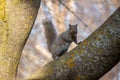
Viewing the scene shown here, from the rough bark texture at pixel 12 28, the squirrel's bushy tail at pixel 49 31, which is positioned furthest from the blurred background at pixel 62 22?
the rough bark texture at pixel 12 28

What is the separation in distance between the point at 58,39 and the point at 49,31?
113 millimetres

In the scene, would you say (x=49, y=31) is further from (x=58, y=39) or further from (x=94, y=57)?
(x=94, y=57)

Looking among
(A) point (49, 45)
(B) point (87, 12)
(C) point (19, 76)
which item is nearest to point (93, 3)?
(B) point (87, 12)

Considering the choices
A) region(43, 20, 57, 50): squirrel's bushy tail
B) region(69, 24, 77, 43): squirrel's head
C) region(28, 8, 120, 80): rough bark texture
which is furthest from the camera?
region(43, 20, 57, 50): squirrel's bushy tail

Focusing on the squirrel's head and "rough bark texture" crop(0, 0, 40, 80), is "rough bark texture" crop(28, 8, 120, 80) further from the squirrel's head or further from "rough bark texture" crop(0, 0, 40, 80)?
the squirrel's head

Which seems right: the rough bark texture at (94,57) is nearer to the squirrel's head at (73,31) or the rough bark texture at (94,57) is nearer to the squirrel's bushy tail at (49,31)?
the squirrel's head at (73,31)

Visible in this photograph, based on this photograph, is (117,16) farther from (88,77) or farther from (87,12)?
(87,12)

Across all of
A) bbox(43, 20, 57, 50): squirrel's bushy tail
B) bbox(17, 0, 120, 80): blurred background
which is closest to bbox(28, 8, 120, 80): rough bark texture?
bbox(17, 0, 120, 80): blurred background

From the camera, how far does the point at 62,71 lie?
2.42 ft

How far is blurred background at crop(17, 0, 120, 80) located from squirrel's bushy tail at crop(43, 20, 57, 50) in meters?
0.05

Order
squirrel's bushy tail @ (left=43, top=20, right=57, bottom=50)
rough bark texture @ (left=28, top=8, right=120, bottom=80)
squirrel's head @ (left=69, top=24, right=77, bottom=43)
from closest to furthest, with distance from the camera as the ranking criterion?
rough bark texture @ (left=28, top=8, right=120, bottom=80) < squirrel's head @ (left=69, top=24, right=77, bottom=43) < squirrel's bushy tail @ (left=43, top=20, right=57, bottom=50)

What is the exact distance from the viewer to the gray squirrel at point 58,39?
8.97 ft

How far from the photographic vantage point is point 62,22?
3.17 metres

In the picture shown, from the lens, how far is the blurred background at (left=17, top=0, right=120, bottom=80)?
279 cm
